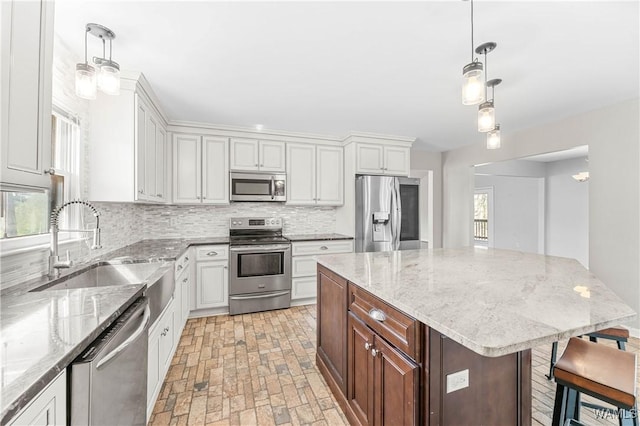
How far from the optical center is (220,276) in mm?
3396

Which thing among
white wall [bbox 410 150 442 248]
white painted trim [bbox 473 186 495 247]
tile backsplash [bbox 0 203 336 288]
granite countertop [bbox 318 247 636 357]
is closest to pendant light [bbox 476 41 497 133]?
granite countertop [bbox 318 247 636 357]

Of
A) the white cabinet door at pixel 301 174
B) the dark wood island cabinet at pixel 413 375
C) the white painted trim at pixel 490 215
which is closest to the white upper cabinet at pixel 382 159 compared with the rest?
the white cabinet door at pixel 301 174

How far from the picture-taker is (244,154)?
3.81 m

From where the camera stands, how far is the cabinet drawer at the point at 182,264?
2492mm

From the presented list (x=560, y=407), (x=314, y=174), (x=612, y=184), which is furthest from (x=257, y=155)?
(x=612, y=184)

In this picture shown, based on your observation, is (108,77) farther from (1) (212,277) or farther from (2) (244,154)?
(1) (212,277)

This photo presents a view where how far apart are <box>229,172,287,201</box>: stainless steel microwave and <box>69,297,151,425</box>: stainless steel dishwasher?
7.96ft

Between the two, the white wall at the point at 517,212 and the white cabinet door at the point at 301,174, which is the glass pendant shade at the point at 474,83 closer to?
the white cabinet door at the point at 301,174

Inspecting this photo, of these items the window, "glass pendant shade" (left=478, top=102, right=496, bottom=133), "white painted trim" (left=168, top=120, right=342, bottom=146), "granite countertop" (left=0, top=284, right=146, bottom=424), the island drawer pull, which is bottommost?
the island drawer pull

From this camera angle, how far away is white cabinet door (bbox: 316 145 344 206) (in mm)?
4207

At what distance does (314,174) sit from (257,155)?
873 mm

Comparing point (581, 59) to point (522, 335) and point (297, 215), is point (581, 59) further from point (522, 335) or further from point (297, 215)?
point (297, 215)

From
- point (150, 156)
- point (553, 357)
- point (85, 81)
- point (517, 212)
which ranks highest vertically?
point (85, 81)

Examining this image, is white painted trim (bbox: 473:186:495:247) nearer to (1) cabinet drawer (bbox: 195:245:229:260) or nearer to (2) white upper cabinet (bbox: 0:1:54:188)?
(1) cabinet drawer (bbox: 195:245:229:260)
